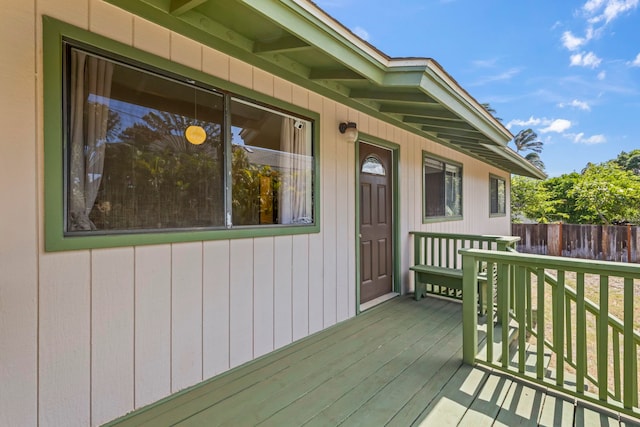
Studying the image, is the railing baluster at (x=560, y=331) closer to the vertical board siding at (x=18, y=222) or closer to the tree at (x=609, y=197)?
the vertical board siding at (x=18, y=222)

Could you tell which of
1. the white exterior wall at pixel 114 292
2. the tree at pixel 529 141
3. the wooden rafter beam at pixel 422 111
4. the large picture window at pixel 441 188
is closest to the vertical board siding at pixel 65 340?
the white exterior wall at pixel 114 292

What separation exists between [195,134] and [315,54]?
1143 millimetres

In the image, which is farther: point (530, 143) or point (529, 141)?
point (530, 143)

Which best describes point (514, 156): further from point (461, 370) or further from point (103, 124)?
point (103, 124)

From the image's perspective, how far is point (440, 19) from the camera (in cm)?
1339

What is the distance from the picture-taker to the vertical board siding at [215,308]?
218 cm

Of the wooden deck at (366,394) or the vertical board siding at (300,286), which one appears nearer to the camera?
the wooden deck at (366,394)

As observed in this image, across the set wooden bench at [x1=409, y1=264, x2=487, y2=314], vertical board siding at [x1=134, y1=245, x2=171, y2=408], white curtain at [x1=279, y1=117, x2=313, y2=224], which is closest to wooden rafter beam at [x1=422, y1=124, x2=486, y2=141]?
wooden bench at [x1=409, y1=264, x2=487, y2=314]

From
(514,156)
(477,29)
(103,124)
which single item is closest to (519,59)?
(477,29)

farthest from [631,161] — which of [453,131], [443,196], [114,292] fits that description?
[114,292]

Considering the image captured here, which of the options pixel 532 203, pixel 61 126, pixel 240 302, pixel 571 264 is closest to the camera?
pixel 61 126

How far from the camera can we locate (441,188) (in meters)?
5.47

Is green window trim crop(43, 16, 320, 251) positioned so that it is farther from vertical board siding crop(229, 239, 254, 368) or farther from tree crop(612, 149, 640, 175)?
tree crop(612, 149, 640, 175)

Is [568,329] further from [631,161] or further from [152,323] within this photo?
[631,161]
